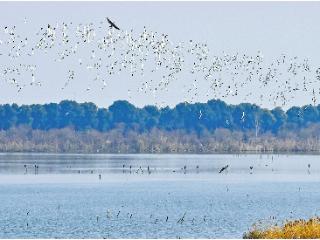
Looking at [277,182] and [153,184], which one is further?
[277,182]

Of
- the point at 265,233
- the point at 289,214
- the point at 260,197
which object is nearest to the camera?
the point at 265,233

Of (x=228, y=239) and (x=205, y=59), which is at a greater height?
(x=205, y=59)

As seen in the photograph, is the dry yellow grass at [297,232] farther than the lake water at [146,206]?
No

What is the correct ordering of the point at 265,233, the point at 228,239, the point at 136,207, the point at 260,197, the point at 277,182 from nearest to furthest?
the point at 265,233, the point at 228,239, the point at 136,207, the point at 260,197, the point at 277,182

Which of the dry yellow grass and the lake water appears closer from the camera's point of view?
the dry yellow grass

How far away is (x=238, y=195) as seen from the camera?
12925cm

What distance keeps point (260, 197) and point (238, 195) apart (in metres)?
4.63

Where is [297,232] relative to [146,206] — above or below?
above

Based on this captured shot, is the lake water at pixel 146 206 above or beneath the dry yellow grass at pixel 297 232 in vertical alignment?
beneath

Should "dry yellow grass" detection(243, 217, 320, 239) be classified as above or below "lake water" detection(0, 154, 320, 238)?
above

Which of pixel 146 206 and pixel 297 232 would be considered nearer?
pixel 297 232

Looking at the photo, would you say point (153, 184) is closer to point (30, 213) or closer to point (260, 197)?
point (260, 197)

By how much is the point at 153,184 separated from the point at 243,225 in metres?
→ 76.0

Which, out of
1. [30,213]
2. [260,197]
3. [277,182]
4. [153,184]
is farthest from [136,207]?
[277,182]
